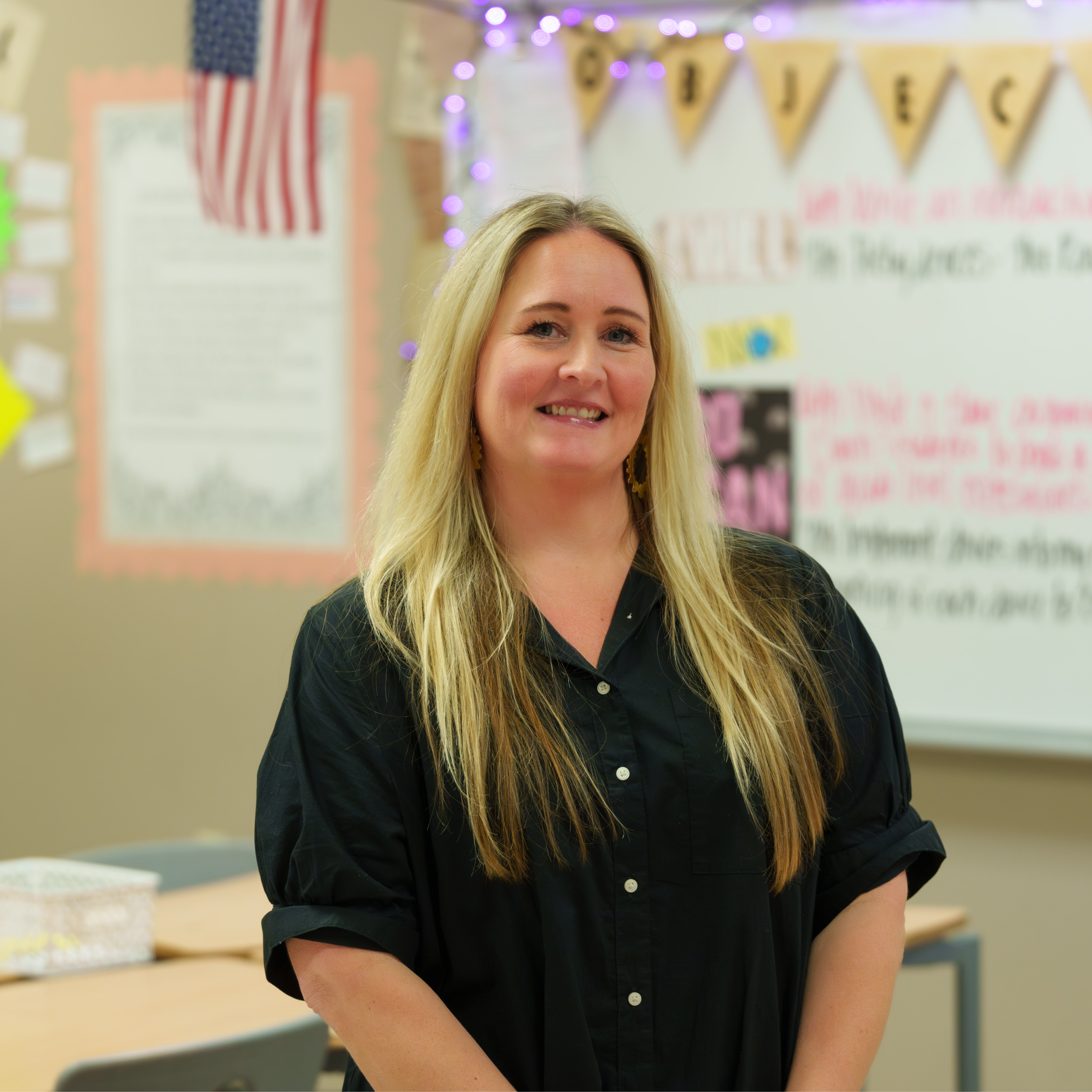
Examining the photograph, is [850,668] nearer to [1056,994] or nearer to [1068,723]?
[1068,723]

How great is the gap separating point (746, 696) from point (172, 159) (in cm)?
278

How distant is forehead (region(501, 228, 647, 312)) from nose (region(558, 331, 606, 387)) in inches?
1.5

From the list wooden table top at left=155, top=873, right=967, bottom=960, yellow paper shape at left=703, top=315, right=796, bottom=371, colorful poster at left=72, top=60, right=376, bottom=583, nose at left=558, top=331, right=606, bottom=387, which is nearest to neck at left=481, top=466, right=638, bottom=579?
nose at left=558, top=331, right=606, bottom=387

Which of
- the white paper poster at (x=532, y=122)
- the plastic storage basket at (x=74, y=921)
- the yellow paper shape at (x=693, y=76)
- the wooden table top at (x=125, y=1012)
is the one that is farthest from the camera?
the white paper poster at (x=532, y=122)

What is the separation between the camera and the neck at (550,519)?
1.40 meters

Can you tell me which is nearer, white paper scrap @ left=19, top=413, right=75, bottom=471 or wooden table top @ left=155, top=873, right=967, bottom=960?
wooden table top @ left=155, top=873, right=967, bottom=960

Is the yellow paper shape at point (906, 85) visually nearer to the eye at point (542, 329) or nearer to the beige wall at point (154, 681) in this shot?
the beige wall at point (154, 681)

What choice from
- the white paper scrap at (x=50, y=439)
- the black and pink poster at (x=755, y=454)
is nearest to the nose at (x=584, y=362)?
the black and pink poster at (x=755, y=454)

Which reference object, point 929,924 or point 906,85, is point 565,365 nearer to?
point 929,924

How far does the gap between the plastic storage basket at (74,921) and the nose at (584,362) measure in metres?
1.33

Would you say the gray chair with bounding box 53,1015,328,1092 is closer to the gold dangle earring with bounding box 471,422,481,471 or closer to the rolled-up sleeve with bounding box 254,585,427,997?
the rolled-up sleeve with bounding box 254,585,427,997

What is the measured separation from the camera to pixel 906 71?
2.86 metres

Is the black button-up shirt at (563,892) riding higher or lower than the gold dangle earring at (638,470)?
lower

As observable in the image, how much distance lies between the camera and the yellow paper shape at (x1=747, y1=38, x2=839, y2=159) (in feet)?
9.58
